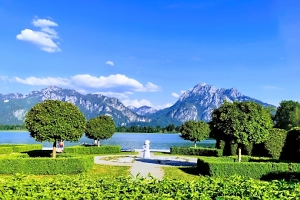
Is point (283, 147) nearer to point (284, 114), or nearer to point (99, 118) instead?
point (99, 118)

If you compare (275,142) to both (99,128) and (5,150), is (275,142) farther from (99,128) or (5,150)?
(5,150)

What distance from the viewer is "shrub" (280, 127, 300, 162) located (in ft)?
68.1

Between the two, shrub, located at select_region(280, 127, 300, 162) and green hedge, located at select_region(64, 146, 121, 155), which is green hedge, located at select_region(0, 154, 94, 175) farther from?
shrub, located at select_region(280, 127, 300, 162)

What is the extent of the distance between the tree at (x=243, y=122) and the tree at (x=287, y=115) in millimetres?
44365

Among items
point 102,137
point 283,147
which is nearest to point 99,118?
point 102,137

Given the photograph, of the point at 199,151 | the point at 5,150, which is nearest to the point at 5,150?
the point at 5,150

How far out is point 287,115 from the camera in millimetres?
59938

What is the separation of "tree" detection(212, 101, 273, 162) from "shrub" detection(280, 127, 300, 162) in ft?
15.5

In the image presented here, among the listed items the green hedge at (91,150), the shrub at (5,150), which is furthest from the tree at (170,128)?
the shrub at (5,150)

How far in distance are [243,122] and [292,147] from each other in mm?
7550

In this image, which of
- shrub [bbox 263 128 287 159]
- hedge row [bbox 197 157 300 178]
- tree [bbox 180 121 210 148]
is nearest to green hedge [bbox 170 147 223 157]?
tree [bbox 180 121 210 148]

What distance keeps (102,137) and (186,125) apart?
9382 millimetres

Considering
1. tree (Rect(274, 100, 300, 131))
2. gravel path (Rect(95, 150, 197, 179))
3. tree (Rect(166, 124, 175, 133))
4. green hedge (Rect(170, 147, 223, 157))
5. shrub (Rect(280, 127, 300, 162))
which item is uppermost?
tree (Rect(274, 100, 300, 131))

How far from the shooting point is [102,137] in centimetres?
3181
